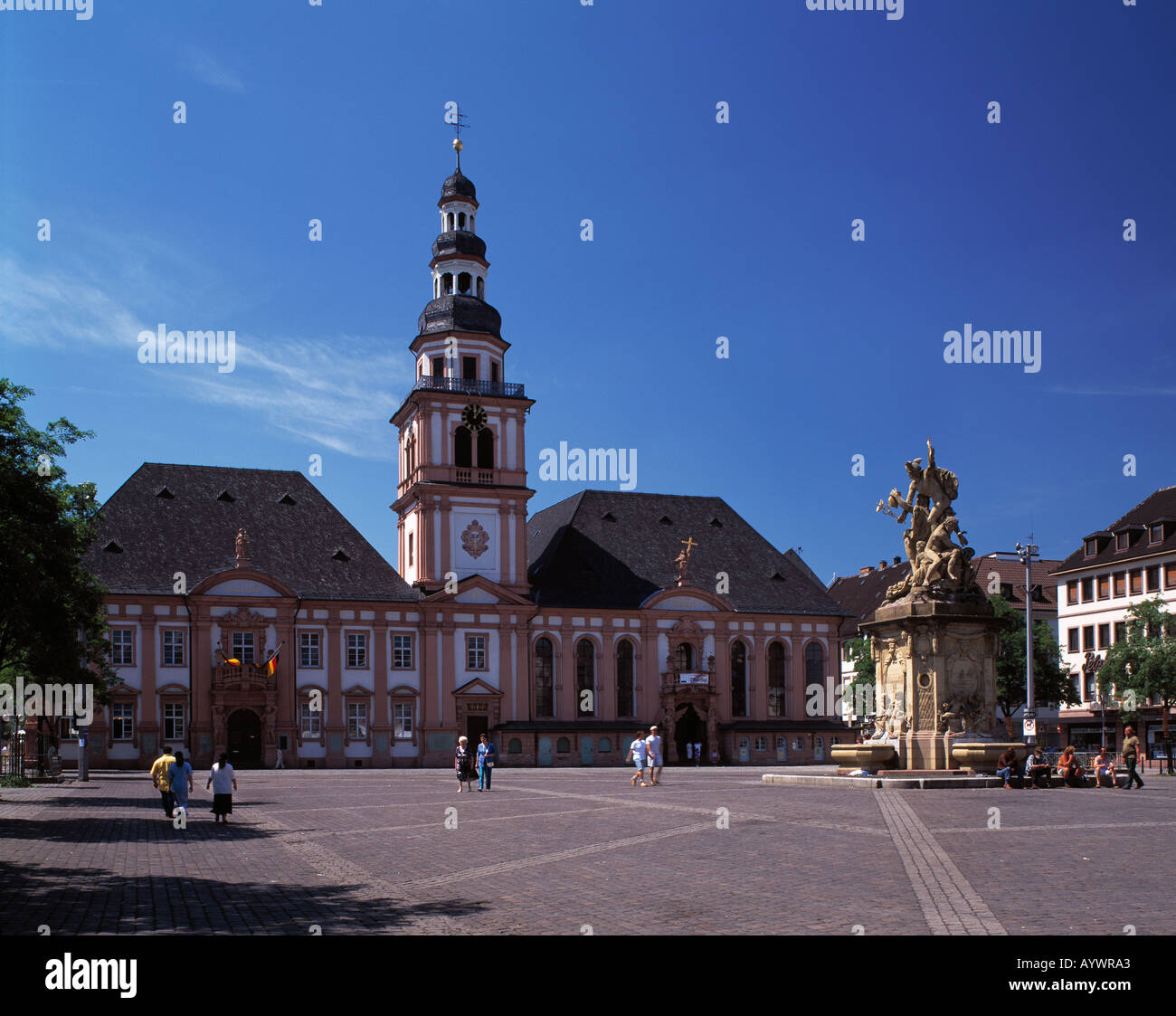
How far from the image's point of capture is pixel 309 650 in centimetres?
7062

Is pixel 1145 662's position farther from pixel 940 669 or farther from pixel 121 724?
pixel 121 724

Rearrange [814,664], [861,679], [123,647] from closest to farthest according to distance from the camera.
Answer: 1. [123,647]
2. [814,664]
3. [861,679]

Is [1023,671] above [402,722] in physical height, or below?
above

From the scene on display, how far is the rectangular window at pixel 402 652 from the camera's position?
72.6 metres

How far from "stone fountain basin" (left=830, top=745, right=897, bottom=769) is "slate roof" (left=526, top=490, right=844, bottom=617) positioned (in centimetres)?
4220

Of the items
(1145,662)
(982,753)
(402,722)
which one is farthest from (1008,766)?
(402,722)

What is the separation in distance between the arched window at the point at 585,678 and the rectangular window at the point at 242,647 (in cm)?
1862

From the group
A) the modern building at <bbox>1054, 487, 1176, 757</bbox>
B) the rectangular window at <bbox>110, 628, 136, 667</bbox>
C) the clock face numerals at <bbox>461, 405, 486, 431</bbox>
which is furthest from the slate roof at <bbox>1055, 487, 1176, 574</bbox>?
the rectangular window at <bbox>110, 628, 136, 667</bbox>

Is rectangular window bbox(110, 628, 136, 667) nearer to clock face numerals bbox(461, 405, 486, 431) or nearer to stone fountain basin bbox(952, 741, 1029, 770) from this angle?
clock face numerals bbox(461, 405, 486, 431)

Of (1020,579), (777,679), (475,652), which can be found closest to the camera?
(475,652)

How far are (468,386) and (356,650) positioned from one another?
16554mm

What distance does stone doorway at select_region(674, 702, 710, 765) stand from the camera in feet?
253
